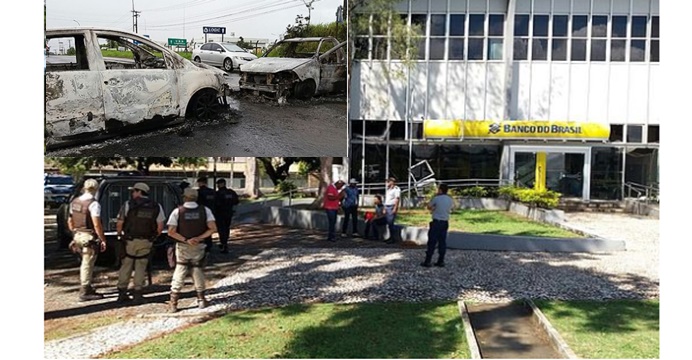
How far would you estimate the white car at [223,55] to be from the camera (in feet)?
15.3

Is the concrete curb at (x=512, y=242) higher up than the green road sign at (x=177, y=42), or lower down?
lower down

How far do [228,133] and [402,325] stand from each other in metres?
1.89

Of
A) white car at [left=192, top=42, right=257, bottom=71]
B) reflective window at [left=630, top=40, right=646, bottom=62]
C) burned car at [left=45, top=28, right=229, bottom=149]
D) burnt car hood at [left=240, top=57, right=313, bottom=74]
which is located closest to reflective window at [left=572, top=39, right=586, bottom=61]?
reflective window at [left=630, top=40, right=646, bottom=62]

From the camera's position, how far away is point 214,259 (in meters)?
4.57

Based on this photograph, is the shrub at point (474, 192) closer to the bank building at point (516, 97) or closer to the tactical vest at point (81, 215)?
the bank building at point (516, 97)

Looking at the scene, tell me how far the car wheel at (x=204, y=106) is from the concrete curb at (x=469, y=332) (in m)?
2.31

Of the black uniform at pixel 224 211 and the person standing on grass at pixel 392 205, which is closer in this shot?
the black uniform at pixel 224 211

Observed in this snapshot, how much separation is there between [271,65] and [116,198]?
1489 mm

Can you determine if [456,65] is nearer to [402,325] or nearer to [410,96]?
[410,96]

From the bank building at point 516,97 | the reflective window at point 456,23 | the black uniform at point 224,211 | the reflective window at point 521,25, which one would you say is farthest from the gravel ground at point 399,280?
the reflective window at point 456,23

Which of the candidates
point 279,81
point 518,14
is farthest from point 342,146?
point 518,14

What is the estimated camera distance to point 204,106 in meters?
4.67

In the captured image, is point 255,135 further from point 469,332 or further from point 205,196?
point 469,332

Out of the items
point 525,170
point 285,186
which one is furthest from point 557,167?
point 285,186
